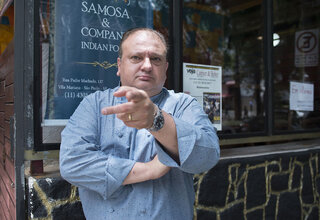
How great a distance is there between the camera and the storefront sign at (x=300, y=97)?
3.79 m

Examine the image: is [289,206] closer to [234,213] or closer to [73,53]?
[234,213]

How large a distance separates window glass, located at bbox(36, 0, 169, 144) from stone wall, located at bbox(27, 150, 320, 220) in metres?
0.44

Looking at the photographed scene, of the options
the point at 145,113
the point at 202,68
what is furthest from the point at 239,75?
the point at 145,113

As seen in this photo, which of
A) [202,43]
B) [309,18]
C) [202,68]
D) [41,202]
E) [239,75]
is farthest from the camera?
[239,75]

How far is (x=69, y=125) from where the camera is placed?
1438mm

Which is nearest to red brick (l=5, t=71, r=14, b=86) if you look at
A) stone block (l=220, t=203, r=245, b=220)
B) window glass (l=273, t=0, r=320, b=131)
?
stone block (l=220, t=203, r=245, b=220)

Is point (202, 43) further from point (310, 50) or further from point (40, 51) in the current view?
point (40, 51)

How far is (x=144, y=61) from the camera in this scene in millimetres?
1425

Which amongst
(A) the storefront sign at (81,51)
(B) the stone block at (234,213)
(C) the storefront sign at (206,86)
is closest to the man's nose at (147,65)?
(A) the storefront sign at (81,51)

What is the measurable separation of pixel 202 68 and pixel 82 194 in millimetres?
1793

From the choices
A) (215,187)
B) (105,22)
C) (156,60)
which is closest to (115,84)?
(105,22)

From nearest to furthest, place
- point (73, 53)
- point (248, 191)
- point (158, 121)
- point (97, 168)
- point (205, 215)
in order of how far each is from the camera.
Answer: point (158, 121) → point (97, 168) → point (73, 53) → point (205, 215) → point (248, 191)

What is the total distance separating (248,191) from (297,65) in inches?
109

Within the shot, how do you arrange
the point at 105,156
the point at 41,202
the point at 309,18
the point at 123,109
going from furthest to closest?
the point at 309,18 → the point at 41,202 → the point at 105,156 → the point at 123,109
